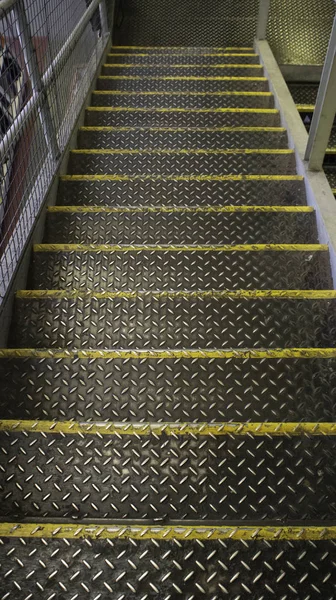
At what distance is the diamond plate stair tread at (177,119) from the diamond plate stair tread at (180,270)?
2.01 meters

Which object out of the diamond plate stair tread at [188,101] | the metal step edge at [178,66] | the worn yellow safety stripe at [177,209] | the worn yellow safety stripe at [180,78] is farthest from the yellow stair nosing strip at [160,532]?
the metal step edge at [178,66]

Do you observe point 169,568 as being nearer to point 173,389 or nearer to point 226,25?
point 173,389

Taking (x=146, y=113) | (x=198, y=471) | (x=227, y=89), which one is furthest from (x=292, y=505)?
(x=227, y=89)

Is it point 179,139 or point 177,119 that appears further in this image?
point 177,119

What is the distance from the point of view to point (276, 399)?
7.34ft

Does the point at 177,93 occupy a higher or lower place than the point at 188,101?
higher

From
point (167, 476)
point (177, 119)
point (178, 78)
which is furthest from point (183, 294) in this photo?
point (178, 78)

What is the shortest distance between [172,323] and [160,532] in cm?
116

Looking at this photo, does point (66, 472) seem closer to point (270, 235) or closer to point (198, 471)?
point (198, 471)

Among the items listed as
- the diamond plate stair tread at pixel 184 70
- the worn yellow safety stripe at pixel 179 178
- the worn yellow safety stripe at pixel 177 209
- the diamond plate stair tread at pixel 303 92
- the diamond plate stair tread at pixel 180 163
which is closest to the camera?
the worn yellow safety stripe at pixel 177 209

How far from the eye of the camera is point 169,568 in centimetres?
158

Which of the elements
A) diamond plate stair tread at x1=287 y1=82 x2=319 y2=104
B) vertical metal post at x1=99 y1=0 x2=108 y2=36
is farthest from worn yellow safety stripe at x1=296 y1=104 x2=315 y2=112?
vertical metal post at x1=99 y1=0 x2=108 y2=36

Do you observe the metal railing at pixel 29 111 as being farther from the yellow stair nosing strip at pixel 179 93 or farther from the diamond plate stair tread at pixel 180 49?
the diamond plate stair tread at pixel 180 49

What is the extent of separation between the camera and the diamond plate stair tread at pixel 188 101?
4.83 meters
